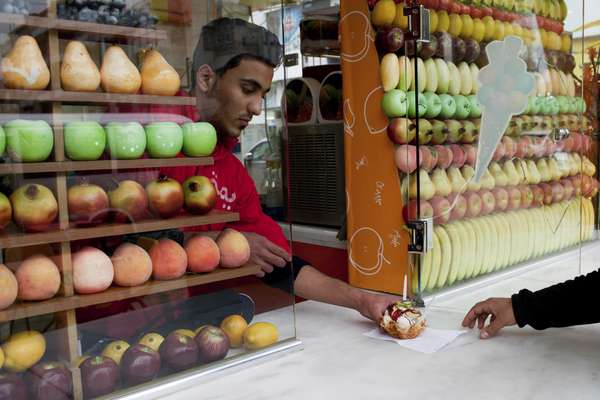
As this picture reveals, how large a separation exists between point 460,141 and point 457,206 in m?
0.25

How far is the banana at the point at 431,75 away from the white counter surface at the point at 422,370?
3.21ft

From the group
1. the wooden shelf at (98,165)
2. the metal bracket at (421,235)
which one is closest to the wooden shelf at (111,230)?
the wooden shelf at (98,165)

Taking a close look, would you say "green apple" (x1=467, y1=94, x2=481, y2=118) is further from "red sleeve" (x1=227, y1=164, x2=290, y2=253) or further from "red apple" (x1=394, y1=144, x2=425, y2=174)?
"red sleeve" (x1=227, y1=164, x2=290, y2=253)

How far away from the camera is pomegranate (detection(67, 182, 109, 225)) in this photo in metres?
1.08

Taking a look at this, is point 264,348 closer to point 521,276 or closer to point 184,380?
point 184,380

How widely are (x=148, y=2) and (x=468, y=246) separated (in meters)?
1.57

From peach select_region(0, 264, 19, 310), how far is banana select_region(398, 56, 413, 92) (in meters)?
1.54

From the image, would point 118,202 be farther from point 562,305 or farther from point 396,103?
point 396,103

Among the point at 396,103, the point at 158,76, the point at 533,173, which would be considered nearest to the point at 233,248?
the point at 158,76

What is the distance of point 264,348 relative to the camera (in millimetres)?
1427

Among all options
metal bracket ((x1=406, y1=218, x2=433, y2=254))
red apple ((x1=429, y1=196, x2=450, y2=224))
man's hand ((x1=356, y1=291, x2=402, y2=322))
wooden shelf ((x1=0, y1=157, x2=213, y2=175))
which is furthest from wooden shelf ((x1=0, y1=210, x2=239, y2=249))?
red apple ((x1=429, y1=196, x2=450, y2=224))

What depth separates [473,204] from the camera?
2.31m

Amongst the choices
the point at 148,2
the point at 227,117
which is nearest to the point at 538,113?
the point at 227,117

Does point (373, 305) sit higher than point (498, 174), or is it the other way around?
point (498, 174)
